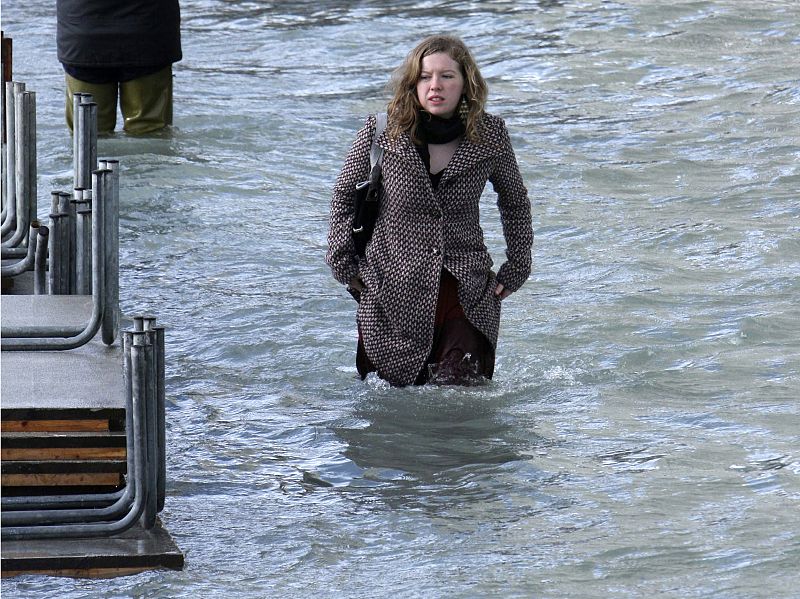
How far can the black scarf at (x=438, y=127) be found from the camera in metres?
6.24

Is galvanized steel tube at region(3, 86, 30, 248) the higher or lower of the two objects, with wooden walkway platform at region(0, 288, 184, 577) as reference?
higher

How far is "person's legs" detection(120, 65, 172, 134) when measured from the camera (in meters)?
12.4

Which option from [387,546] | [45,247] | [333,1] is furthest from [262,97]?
[387,546]

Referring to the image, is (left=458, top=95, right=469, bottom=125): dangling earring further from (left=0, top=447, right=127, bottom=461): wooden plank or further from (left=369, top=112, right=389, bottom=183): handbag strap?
(left=0, top=447, right=127, bottom=461): wooden plank

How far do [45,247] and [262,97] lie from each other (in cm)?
804

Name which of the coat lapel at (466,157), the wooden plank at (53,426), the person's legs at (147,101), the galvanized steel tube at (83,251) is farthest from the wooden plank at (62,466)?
the person's legs at (147,101)

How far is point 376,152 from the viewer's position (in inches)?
249

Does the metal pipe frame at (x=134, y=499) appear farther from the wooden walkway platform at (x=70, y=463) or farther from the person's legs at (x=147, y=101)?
the person's legs at (x=147, y=101)

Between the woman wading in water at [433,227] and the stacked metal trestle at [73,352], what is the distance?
1.06 metres

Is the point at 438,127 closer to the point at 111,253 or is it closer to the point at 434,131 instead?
the point at 434,131

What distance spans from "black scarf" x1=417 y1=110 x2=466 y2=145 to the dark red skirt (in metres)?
0.57

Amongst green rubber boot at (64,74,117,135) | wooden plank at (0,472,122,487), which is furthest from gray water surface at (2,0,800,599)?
wooden plank at (0,472,122,487)

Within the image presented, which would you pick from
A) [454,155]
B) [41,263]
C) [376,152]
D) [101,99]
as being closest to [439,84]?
[454,155]

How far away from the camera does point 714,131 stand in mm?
13055
